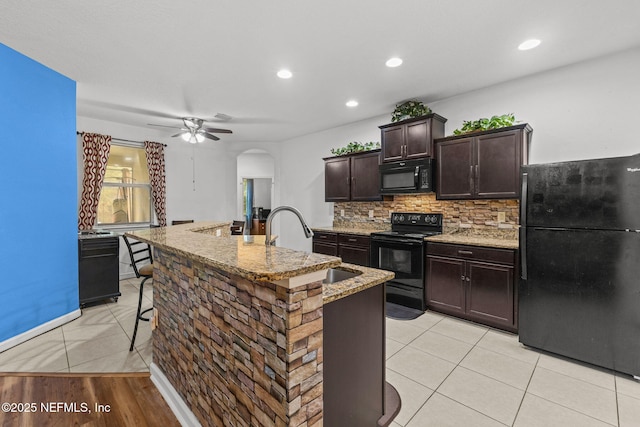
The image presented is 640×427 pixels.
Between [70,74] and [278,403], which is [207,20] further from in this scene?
[278,403]

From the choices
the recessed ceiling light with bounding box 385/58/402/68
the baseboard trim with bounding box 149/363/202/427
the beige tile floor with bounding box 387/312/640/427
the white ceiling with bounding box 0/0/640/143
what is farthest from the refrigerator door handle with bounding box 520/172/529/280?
the baseboard trim with bounding box 149/363/202/427

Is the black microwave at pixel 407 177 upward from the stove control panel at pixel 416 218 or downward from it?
upward

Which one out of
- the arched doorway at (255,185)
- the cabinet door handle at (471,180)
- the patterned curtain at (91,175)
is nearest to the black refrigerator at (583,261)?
the cabinet door handle at (471,180)

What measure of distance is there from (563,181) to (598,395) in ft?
5.24

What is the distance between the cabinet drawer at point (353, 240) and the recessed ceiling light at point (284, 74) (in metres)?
2.34

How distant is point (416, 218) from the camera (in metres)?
4.21

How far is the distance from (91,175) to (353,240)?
439cm

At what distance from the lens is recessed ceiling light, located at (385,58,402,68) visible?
296 cm

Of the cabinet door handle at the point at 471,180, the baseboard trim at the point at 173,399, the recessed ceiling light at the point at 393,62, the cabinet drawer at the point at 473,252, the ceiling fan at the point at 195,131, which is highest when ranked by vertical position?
the recessed ceiling light at the point at 393,62

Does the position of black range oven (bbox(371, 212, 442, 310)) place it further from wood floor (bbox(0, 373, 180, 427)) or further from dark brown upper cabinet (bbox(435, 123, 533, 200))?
wood floor (bbox(0, 373, 180, 427))

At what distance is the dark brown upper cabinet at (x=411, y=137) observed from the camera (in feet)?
12.3

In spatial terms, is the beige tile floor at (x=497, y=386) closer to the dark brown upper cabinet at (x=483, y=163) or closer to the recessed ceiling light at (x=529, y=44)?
the dark brown upper cabinet at (x=483, y=163)

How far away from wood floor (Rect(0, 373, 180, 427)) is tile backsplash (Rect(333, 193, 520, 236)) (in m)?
3.62

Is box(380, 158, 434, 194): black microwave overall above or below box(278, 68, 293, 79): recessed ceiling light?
below
